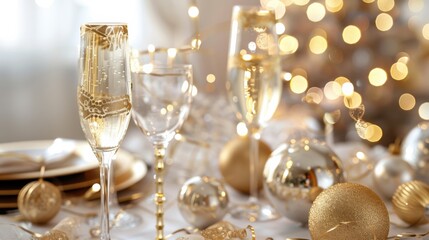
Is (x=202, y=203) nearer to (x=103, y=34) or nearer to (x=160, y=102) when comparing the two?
(x=160, y=102)

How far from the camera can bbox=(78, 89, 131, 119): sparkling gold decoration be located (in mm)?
760

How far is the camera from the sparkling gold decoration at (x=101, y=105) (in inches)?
29.9

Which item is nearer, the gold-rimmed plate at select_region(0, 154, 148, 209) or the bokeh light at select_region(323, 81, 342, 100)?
the gold-rimmed plate at select_region(0, 154, 148, 209)

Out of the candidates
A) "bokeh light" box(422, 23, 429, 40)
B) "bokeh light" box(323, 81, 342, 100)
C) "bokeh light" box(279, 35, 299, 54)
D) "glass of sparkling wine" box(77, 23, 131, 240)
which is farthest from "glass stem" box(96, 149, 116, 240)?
"bokeh light" box(422, 23, 429, 40)

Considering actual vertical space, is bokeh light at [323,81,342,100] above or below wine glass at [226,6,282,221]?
below

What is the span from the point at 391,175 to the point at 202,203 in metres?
0.35

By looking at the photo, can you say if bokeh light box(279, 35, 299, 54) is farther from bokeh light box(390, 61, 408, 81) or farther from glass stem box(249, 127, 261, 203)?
glass stem box(249, 127, 261, 203)

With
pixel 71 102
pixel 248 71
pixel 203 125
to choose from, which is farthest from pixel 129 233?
pixel 71 102

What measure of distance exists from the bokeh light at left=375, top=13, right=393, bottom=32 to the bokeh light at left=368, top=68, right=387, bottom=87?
7.5 inches

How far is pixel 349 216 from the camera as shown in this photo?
813 mm

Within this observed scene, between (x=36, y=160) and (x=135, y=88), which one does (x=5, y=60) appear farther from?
(x=135, y=88)

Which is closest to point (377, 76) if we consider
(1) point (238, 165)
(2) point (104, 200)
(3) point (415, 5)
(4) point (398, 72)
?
(4) point (398, 72)

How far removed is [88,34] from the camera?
0.75m

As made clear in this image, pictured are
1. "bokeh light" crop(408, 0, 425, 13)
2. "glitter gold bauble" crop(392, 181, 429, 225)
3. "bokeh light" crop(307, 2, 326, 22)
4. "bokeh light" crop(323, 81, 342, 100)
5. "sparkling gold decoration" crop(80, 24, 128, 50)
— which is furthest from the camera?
"bokeh light" crop(408, 0, 425, 13)
